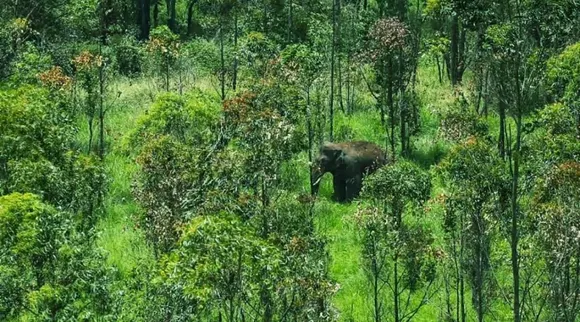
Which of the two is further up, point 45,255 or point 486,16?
point 486,16

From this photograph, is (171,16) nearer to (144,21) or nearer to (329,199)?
(144,21)

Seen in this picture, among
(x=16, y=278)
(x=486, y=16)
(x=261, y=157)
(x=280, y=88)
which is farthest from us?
(x=486, y=16)

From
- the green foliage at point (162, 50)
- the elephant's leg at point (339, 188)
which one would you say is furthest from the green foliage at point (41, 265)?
the green foliage at point (162, 50)

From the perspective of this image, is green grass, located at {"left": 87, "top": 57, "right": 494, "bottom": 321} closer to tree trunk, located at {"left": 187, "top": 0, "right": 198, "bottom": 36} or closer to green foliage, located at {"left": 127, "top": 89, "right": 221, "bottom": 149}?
green foliage, located at {"left": 127, "top": 89, "right": 221, "bottom": 149}

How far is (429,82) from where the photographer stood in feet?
165

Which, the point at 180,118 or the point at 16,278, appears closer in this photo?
the point at 16,278

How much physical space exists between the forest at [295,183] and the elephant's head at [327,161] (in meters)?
0.08

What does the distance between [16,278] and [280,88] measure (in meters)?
13.1

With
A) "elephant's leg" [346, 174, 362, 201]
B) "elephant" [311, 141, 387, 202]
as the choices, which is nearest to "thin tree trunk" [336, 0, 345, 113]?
"elephant" [311, 141, 387, 202]

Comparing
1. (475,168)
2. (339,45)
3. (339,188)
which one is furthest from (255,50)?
(475,168)

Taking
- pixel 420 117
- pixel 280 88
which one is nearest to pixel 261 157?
pixel 280 88

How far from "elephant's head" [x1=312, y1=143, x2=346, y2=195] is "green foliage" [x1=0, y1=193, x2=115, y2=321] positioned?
1708cm

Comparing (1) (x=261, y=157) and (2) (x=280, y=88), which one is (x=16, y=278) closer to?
(1) (x=261, y=157)

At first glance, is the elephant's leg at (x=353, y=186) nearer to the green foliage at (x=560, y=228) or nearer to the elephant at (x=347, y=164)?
the elephant at (x=347, y=164)
